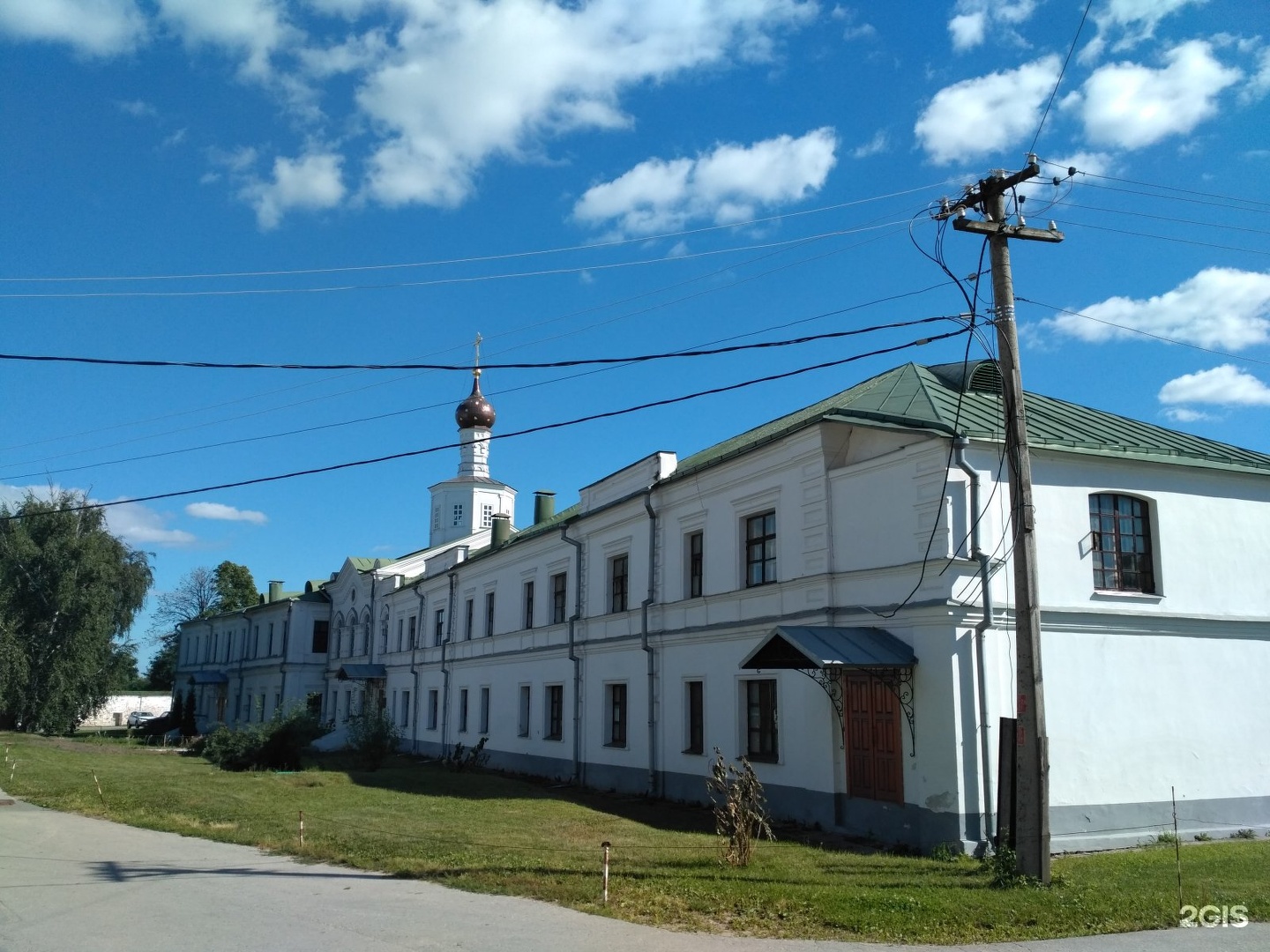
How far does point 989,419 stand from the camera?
15.4m

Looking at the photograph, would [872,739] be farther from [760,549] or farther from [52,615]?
[52,615]

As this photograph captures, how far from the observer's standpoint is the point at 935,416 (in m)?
15.0

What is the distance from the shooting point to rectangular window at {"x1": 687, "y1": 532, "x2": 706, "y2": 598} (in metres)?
20.3

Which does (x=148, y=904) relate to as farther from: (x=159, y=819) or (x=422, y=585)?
(x=422, y=585)

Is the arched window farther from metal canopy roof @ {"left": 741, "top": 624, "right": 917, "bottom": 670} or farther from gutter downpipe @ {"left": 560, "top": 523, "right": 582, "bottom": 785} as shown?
gutter downpipe @ {"left": 560, "top": 523, "right": 582, "bottom": 785}

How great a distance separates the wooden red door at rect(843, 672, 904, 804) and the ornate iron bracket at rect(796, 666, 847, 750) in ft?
0.23

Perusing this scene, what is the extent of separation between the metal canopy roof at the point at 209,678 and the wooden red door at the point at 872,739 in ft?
173

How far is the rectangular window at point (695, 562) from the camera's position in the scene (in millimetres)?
20281

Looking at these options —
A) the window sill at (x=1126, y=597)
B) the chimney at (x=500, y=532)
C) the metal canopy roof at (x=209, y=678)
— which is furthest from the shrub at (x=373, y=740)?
the metal canopy roof at (x=209, y=678)

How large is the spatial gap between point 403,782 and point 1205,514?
704 inches

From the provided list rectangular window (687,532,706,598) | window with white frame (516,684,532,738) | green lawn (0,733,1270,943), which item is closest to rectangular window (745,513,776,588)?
rectangular window (687,532,706,598)

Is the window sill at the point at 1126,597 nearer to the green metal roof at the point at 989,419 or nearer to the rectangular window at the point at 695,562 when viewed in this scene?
the green metal roof at the point at 989,419

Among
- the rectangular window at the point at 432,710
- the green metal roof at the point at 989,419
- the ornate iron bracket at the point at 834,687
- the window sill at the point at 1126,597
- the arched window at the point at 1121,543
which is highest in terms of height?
the green metal roof at the point at 989,419

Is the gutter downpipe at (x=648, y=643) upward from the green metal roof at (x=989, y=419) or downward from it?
downward
